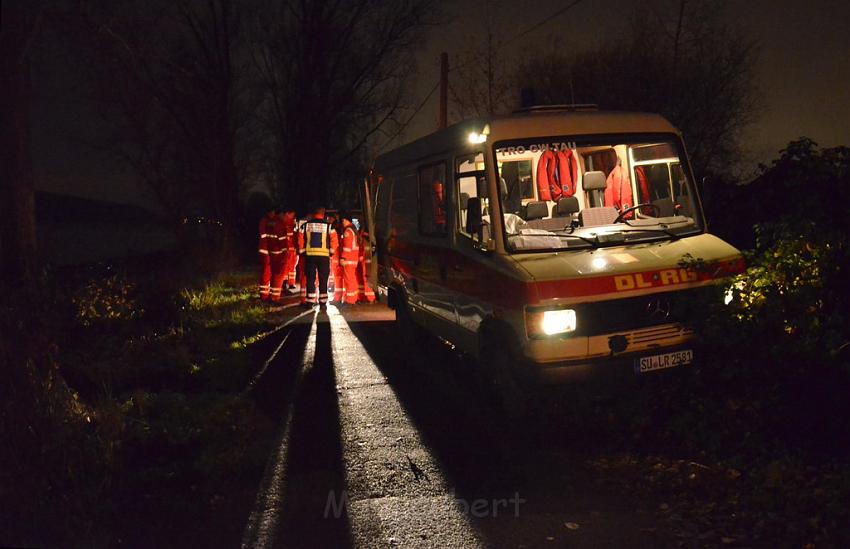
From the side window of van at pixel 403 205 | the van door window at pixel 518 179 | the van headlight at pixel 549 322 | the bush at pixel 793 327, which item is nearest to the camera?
the bush at pixel 793 327

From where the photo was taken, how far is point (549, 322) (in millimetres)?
5902

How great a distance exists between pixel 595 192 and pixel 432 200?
65.5 inches

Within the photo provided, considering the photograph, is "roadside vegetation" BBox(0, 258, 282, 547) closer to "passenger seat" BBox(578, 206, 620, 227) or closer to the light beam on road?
the light beam on road

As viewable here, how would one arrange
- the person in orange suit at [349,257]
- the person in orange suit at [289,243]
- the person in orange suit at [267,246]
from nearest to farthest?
the person in orange suit at [349,257], the person in orange suit at [267,246], the person in orange suit at [289,243]

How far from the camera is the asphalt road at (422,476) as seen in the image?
4273 millimetres

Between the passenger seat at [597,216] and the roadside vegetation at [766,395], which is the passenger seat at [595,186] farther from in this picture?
the roadside vegetation at [766,395]

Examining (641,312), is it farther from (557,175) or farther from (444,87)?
(444,87)

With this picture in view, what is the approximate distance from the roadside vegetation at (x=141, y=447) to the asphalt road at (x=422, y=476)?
0.28 meters

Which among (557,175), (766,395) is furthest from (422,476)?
(557,175)

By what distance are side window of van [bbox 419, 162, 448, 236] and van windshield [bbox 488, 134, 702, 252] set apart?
2.16 feet

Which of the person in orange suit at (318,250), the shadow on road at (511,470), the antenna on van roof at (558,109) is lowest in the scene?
the shadow on road at (511,470)

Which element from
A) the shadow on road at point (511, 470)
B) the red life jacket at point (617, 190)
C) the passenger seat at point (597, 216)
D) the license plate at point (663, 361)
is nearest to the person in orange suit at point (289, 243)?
the shadow on road at point (511, 470)

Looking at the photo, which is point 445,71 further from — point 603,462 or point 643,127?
point 603,462

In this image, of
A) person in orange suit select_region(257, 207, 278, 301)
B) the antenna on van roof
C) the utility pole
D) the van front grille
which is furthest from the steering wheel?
the utility pole
